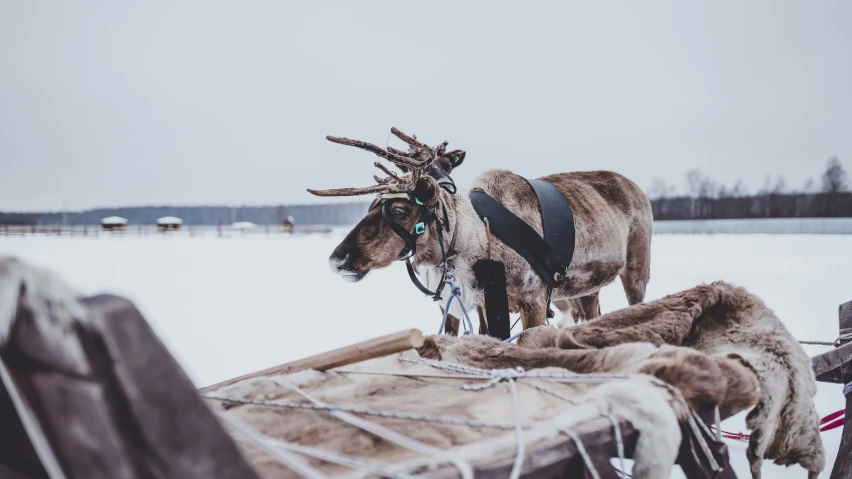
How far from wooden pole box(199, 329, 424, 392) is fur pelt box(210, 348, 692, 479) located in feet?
0.25

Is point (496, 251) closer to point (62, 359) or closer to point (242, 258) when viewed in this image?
point (62, 359)

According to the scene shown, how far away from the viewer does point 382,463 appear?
2.81 ft

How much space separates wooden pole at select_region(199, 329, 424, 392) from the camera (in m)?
1.40

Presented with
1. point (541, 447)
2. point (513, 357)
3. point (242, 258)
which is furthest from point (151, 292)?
point (541, 447)

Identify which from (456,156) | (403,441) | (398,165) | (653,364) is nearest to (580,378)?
(653,364)

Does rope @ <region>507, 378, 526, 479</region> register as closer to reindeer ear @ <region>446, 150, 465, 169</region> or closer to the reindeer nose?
the reindeer nose

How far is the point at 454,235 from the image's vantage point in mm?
3521

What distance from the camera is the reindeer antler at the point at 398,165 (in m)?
3.35

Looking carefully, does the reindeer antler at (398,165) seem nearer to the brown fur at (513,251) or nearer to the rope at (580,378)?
the brown fur at (513,251)

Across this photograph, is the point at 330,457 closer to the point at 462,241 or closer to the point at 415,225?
the point at 415,225

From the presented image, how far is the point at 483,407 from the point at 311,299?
320 inches

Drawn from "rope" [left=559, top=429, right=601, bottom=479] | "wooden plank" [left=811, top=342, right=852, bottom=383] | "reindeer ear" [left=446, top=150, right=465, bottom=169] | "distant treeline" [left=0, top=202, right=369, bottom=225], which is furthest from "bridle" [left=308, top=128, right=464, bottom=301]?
"distant treeline" [left=0, top=202, right=369, bottom=225]

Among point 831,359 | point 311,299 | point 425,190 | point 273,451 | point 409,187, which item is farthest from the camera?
point 311,299

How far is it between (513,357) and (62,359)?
1.33 metres
